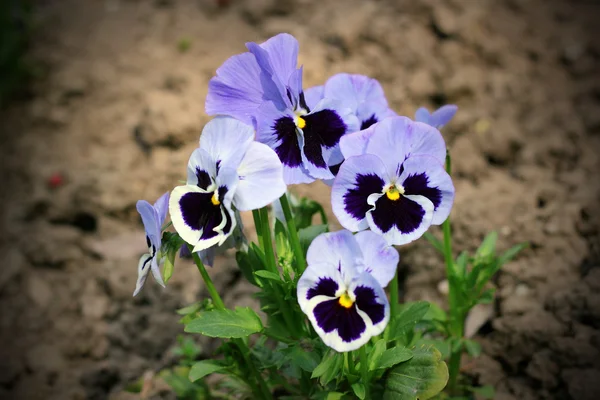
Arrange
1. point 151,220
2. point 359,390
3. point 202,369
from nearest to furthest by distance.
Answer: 1. point 151,220
2. point 359,390
3. point 202,369

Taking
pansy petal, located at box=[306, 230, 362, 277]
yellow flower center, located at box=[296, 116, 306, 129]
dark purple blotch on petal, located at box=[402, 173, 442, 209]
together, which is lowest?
pansy petal, located at box=[306, 230, 362, 277]

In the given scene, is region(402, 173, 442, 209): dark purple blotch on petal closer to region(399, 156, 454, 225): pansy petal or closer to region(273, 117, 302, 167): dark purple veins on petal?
region(399, 156, 454, 225): pansy petal

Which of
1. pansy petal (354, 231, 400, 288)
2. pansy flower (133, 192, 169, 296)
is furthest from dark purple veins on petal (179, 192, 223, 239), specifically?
pansy petal (354, 231, 400, 288)

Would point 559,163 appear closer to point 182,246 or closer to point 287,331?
point 287,331

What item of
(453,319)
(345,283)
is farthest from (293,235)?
(453,319)

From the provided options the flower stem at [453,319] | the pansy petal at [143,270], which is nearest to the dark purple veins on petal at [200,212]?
the pansy petal at [143,270]

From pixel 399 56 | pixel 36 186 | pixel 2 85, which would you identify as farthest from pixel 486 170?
pixel 2 85

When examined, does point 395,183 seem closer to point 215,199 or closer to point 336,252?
point 336,252
